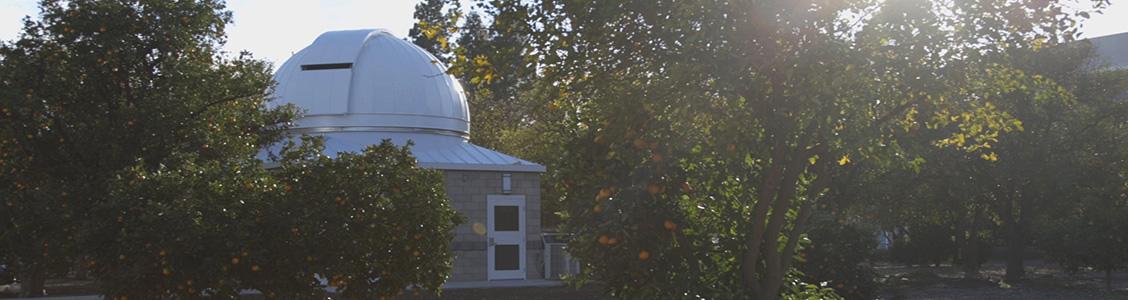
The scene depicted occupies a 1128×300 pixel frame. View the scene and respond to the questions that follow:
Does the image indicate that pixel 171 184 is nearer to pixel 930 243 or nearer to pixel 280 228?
pixel 280 228

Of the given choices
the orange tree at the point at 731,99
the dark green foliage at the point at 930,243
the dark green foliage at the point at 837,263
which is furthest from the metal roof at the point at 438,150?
the orange tree at the point at 731,99

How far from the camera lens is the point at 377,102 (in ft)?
88.1

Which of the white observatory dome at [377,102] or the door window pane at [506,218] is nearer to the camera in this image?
the door window pane at [506,218]

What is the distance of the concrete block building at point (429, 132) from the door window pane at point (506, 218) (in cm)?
2

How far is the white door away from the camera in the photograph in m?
26.2

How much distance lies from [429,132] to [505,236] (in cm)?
304

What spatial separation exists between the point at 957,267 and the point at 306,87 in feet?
69.6

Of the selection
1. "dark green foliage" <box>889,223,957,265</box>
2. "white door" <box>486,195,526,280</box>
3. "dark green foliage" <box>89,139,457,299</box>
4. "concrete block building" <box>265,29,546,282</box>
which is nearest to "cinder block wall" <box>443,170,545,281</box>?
"concrete block building" <box>265,29,546,282</box>

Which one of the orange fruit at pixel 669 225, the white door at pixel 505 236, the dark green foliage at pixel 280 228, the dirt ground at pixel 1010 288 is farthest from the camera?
the white door at pixel 505 236

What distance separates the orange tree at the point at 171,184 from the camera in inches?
419

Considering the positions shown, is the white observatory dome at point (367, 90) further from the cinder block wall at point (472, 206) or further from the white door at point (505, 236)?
the white door at point (505, 236)

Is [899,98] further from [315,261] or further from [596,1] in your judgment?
[315,261]

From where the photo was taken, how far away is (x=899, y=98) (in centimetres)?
683

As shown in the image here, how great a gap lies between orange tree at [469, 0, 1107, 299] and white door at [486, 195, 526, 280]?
1829cm
